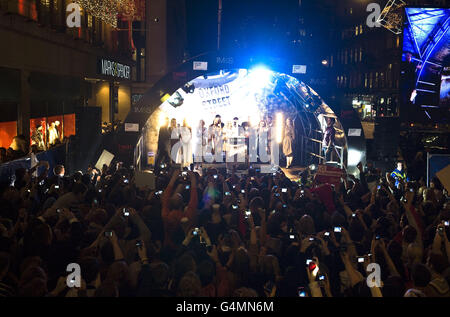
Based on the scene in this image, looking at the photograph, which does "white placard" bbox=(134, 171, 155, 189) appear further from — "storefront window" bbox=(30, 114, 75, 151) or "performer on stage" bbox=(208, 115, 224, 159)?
"performer on stage" bbox=(208, 115, 224, 159)

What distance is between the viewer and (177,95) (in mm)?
22703

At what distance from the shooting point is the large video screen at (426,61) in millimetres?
22516

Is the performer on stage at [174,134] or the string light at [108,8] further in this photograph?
the string light at [108,8]

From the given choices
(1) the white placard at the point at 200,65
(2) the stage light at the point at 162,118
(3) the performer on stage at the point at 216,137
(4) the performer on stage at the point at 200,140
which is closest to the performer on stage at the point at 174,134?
(2) the stage light at the point at 162,118

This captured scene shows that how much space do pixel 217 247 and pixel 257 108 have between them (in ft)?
57.2

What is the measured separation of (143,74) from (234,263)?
123 feet

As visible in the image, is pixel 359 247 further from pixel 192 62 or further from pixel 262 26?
pixel 262 26

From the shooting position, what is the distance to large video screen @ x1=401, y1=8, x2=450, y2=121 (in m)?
22.5

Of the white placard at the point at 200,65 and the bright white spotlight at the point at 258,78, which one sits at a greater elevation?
the bright white spotlight at the point at 258,78

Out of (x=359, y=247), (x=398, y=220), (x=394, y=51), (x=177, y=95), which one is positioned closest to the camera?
(x=359, y=247)

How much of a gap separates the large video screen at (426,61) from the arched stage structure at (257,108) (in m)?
4.77

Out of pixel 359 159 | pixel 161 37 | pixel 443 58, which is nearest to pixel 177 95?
Result: pixel 359 159

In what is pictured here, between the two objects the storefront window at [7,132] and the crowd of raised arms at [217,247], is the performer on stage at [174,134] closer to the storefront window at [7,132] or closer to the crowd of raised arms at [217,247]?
the storefront window at [7,132]

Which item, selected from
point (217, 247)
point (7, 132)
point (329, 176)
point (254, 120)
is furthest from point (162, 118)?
point (217, 247)
